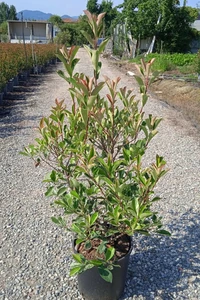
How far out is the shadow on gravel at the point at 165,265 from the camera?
1.95 meters

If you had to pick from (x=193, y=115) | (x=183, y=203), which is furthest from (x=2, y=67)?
(x=183, y=203)

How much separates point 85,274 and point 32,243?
0.77 m

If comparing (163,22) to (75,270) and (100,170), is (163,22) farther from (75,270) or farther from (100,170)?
(75,270)

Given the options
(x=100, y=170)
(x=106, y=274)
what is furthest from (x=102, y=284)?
(x=100, y=170)

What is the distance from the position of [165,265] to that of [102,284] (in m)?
0.63

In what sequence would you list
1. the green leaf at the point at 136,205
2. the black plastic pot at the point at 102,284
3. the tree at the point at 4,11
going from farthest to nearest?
1. the tree at the point at 4,11
2. the black plastic pot at the point at 102,284
3. the green leaf at the point at 136,205

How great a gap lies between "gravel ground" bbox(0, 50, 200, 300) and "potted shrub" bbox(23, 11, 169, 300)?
27 cm

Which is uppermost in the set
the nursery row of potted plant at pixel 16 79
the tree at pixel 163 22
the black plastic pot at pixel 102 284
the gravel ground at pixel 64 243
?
the tree at pixel 163 22

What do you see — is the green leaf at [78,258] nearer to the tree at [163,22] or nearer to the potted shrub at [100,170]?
the potted shrub at [100,170]

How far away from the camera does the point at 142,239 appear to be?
7.89 ft

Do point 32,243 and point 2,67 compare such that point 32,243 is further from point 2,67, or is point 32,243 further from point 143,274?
point 2,67

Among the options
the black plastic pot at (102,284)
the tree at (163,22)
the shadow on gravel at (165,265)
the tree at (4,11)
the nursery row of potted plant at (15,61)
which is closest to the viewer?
the black plastic pot at (102,284)

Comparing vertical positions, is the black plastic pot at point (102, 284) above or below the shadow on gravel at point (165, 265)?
above

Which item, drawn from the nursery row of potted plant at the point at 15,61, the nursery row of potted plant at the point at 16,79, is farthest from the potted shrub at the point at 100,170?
the nursery row of potted plant at the point at 16,79
